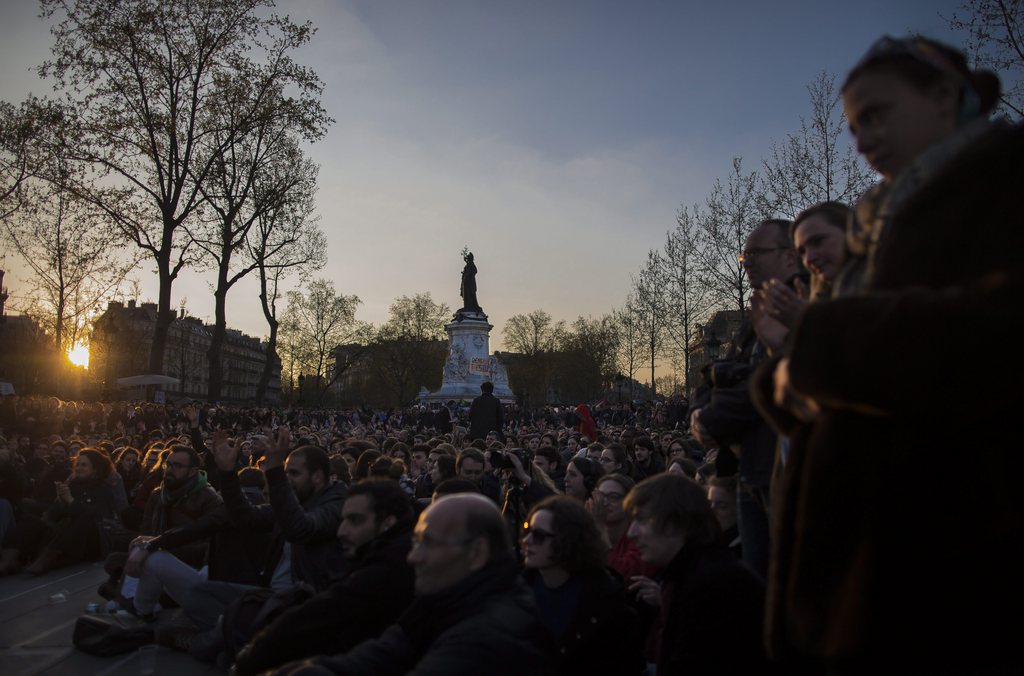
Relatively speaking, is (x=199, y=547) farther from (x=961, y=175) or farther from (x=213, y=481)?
(x=961, y=175)

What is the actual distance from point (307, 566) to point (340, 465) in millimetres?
3570

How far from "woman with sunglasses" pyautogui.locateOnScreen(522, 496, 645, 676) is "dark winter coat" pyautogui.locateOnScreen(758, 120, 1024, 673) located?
2.40 m

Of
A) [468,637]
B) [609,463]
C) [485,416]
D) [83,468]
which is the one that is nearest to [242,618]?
[468,637]

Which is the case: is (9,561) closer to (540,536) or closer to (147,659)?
(147,659)

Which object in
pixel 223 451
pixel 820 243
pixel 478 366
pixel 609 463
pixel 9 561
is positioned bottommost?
pixel 9 561

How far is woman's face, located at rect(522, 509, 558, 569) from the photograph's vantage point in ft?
13.6

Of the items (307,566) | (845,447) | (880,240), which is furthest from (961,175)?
(307,566)

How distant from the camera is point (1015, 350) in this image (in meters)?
1.41

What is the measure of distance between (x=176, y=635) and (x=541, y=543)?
4.06 meters

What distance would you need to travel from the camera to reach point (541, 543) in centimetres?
414

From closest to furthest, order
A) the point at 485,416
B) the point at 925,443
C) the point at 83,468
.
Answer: the point at 925,443
the point at 83,468
the point at 485,416

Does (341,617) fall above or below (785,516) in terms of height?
below

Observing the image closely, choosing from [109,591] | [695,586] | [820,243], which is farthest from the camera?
[109,591]

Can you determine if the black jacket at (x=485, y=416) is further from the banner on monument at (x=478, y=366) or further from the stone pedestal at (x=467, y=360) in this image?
the banner on monument at (x=478, y=366)
